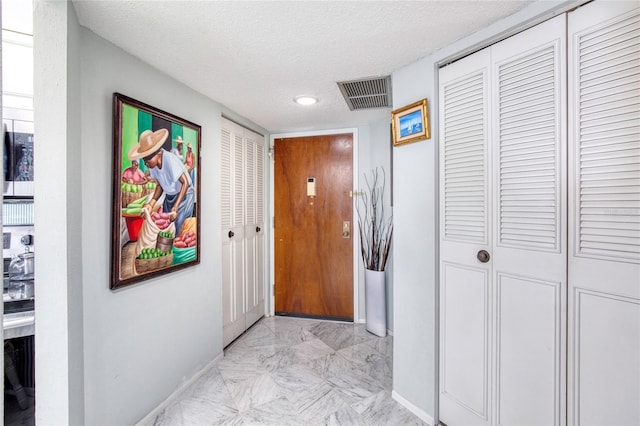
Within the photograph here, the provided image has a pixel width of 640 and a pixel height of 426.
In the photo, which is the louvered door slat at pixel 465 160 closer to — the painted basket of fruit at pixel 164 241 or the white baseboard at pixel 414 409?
the white baseboard at pixel 414 409

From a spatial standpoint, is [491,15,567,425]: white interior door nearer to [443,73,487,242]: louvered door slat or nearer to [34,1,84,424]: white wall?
[443,73,487,242]: louvered door slat

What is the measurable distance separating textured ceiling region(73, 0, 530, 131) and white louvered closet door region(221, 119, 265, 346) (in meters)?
0.78

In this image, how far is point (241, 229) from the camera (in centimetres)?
312

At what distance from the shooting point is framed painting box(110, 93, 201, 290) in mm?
1699

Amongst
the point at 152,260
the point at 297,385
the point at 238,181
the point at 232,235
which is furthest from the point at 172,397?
the point at 238,181

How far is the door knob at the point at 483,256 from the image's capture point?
1.63m

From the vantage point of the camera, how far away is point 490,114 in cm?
160

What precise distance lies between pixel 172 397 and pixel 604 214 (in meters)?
2.56

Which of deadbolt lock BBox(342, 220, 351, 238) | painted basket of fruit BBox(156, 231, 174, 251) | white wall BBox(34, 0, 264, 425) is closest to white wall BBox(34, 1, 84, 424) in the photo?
white wall BBox(34, 0, 264, 425)

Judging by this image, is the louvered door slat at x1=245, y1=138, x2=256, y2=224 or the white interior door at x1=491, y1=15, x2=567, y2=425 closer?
the white interior door at x1=491, y1=15, x2=567, y2=425

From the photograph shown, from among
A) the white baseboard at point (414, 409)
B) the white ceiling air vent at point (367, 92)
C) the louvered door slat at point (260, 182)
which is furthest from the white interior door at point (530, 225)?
the louvered door slat at point (260, 182)

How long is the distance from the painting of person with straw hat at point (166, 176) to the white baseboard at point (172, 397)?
1.08 metres

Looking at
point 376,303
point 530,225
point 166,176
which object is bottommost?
point 376,303

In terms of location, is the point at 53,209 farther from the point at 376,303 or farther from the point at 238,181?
the point at 376,303
